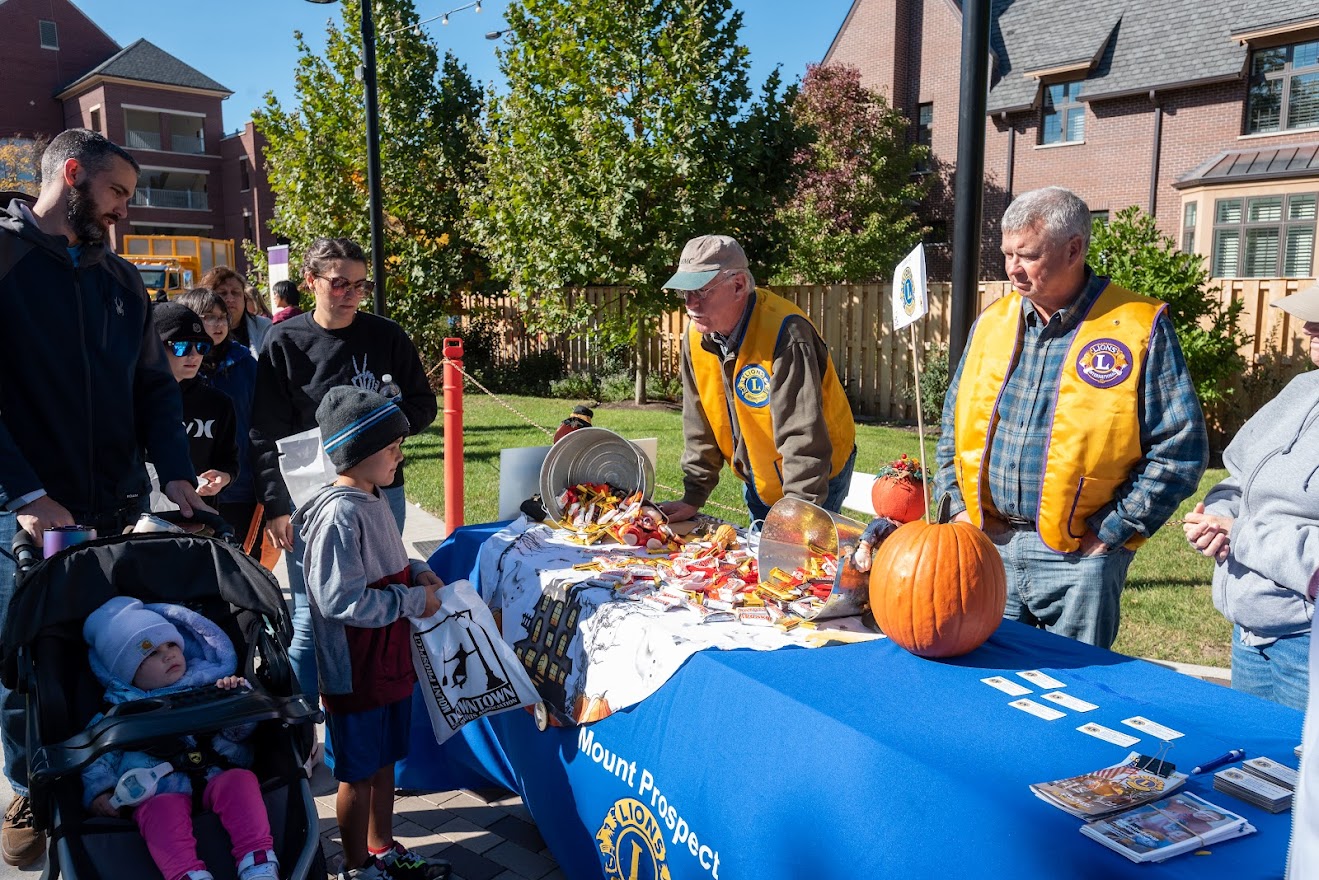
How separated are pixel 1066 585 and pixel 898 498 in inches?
31.0

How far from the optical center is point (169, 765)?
8.48 ft

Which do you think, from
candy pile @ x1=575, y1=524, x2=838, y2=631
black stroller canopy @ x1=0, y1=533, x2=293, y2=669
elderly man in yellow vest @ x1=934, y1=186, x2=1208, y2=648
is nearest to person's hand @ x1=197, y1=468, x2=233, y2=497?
black stroller canopy @ x1=0, y1=533, x2=293, y2=669

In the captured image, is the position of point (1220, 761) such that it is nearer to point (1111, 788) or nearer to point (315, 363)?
point (1111, 788)

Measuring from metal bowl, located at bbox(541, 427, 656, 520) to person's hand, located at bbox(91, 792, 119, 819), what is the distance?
179 cm

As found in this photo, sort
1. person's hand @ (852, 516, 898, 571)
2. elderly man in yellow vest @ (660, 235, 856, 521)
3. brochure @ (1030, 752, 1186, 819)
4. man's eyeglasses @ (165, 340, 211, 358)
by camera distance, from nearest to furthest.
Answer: brochure @ (1030, 752, 1186, 819)
person's hand @ (852, 516, 898, 571)
elderly man in yellow vest @ (660, 235, 856, 521)
man's eyeglasses @ (165, 340, 211, 358)

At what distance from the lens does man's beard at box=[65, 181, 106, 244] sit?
315 centimetres

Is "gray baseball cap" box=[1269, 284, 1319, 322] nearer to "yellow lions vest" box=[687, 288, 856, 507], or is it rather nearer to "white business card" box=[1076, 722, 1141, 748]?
"white business card" box=[1076, 722, 1141, 748]

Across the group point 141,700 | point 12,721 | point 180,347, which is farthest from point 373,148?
point 141,700

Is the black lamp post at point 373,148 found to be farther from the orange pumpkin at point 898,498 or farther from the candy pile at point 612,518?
the orange pumpkin at point 898,498

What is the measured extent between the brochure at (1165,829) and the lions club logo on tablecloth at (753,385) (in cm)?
221

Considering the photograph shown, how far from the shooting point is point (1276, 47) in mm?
22812

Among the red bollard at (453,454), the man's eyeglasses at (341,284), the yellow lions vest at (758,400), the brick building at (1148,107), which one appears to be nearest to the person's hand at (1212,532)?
the yellow lions vest at (758,400)

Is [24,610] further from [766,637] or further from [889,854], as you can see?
[889,854]

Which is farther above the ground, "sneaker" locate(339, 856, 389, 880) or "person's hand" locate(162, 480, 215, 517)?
"person's hand" locate(162, 480, 215, 517)
